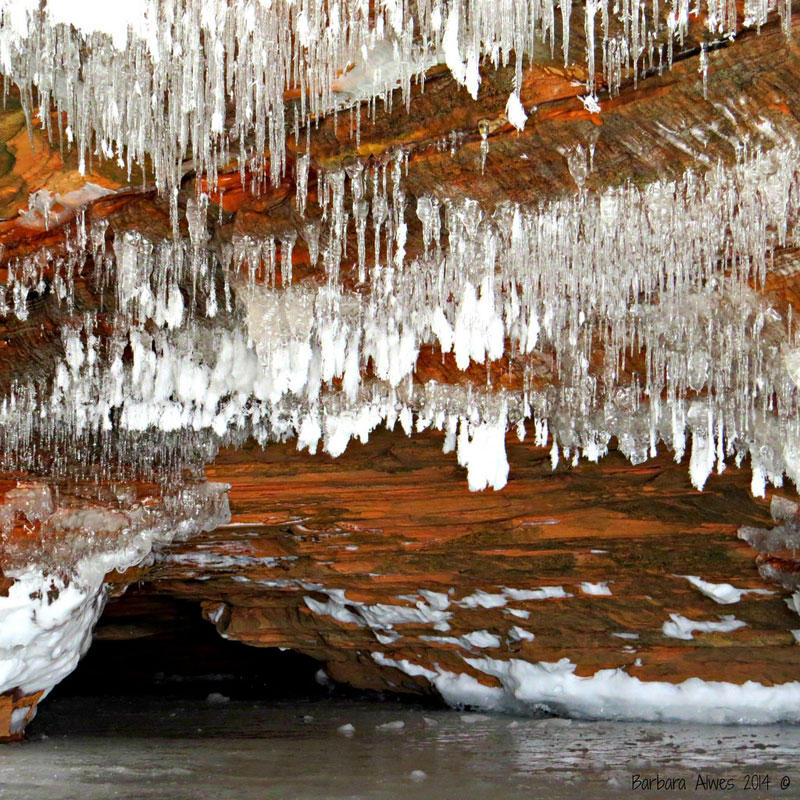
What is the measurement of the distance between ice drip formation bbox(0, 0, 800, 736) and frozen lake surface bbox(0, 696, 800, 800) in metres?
1.18

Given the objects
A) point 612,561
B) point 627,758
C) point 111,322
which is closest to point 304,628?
point 612,561

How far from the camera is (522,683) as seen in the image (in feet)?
38.7

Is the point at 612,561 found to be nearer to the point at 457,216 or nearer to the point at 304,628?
the point at 304,628

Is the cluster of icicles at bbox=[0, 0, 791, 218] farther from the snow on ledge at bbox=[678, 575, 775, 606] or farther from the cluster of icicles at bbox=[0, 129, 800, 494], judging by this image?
the snow on ledge at bbox=[678, 575, 775, 606]

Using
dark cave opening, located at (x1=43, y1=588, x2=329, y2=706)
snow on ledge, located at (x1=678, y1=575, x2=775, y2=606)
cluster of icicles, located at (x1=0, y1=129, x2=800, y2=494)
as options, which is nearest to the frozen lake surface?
snow on ledge, located at (x1=678, y1=575, x2=775, y2=606)

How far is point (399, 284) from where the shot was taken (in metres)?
6.71

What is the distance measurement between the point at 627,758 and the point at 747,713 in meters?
3.17

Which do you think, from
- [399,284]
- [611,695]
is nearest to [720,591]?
[611,695]

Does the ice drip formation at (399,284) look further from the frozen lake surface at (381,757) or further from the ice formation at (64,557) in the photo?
the frozen lake surface at (381,757)

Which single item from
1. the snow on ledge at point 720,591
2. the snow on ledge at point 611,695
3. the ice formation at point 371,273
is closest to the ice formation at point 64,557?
the ice formation at point 371,273

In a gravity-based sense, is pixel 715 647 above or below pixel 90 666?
above

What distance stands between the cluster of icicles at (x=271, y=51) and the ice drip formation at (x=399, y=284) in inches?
0.7

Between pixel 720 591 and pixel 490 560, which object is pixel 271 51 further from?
pixel 720 591

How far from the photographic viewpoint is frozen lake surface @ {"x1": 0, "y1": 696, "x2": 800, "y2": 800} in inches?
266
